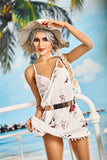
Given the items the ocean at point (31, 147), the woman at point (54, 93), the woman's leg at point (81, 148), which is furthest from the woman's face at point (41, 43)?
the ocean at point (31, 147)

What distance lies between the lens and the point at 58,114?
A: 5.66 ft

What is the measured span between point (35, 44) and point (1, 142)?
4076mm

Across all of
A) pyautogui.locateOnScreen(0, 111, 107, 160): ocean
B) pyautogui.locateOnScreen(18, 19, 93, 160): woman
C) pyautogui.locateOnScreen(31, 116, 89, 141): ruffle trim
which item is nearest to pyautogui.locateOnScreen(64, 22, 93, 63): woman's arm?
pyautogui.locateOnScreen(18, 19, 93, 160): woman

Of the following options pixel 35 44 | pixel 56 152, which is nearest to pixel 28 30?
pixel 35 44

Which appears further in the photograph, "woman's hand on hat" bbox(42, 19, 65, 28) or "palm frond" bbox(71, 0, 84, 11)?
"palm frond" bbox(71, 0, 84, 11)

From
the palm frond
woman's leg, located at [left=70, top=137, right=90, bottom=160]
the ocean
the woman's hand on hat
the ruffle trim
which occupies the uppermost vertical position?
the woman's hand on hat

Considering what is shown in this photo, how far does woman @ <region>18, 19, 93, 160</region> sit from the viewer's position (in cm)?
171

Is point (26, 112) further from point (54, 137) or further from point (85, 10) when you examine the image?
point (54, 137)

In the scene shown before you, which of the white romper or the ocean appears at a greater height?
the white romper

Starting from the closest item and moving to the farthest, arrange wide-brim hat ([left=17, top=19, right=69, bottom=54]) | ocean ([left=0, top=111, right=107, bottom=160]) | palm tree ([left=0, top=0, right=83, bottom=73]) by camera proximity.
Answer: wide-brim hat ([left=17, top=19, right=69, bottom=54]) → ocean ([left=0, top=111, right=107, bottom=160]) → palm tree ([left=0, top=0, right=83, bottom=73])

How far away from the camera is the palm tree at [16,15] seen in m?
5.29

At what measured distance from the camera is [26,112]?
19.3 feet

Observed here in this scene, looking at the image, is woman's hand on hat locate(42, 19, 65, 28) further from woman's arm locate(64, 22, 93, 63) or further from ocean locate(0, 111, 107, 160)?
ocean locate(0, 111, 107, 160)

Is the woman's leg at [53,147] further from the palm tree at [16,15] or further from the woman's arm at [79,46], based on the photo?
the palm tree at [16,15]
